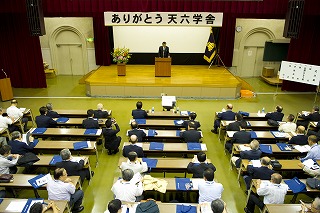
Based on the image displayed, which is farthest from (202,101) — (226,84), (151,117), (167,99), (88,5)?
(88,5)

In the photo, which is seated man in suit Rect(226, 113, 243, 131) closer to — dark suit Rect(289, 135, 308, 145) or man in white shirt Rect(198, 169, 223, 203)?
dark suit Rect(289, 135, 308, 145)

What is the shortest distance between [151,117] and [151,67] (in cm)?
644

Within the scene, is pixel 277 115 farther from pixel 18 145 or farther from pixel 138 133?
pixel 18 145

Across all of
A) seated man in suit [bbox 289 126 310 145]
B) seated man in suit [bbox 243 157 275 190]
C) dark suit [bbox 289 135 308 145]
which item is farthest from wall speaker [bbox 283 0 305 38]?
seated man in suit [bbox 243 157 275 190]

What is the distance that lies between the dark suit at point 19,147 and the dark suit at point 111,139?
1.80 m

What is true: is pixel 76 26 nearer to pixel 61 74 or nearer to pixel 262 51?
pixel 61 74

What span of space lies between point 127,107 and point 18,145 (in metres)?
5.16

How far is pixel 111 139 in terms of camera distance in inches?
285

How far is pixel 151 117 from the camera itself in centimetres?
840

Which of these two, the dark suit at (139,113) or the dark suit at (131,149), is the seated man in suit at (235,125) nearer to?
the dark suit at (139,113)

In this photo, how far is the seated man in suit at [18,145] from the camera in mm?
5980

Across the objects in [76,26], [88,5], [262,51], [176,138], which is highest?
[88,5]

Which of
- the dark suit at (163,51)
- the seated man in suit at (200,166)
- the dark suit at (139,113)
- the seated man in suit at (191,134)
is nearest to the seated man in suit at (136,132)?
the seated man in suit at (191,134)

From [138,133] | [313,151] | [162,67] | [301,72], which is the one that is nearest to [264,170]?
[313,151]
